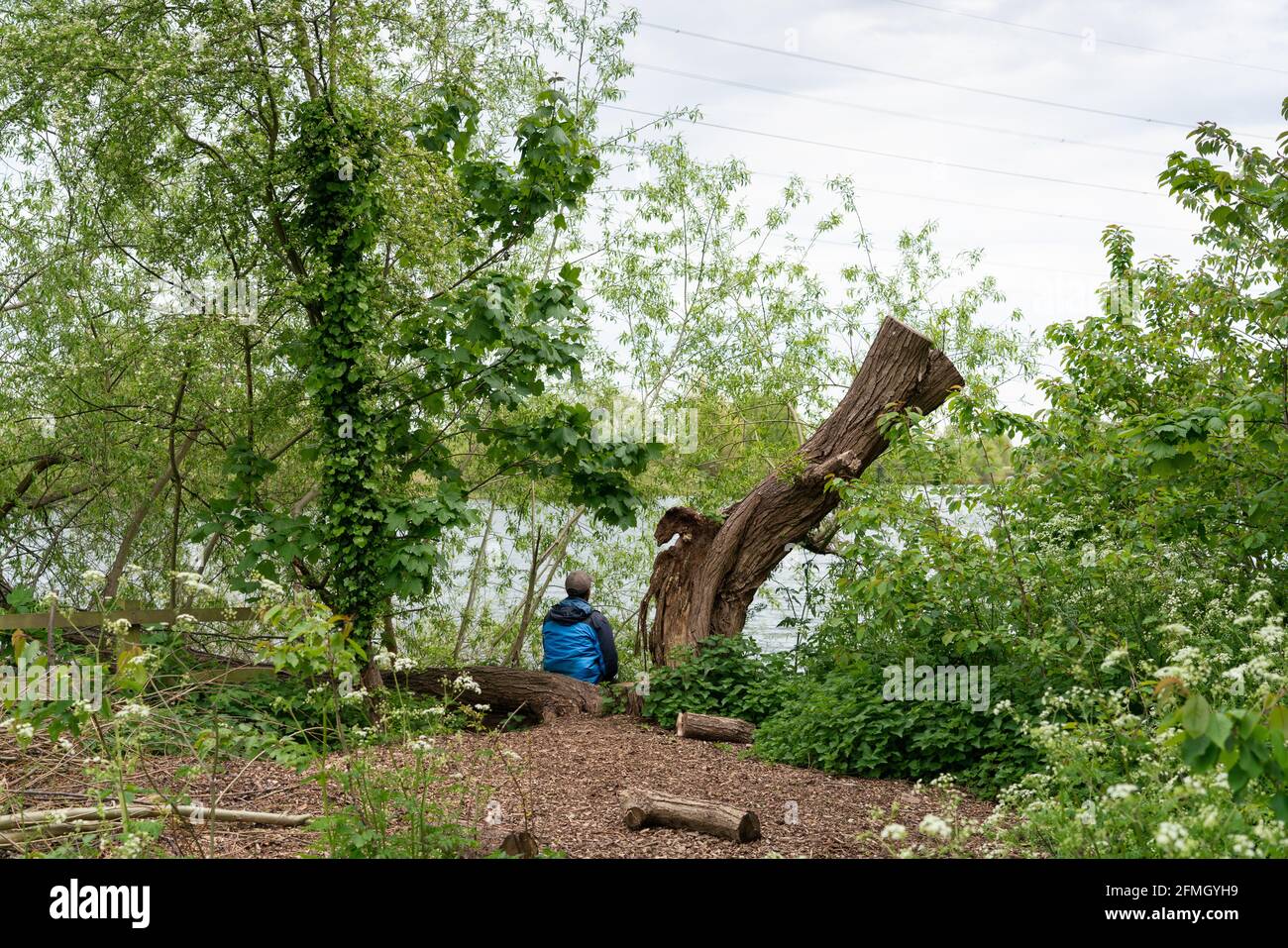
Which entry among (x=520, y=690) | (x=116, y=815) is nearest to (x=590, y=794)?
(x=116, y=815)

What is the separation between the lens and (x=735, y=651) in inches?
345

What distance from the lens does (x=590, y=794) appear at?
19.6 feet

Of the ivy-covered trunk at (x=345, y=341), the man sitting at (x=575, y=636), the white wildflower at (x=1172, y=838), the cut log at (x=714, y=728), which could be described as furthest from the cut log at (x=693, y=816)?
the man sitting at (x=575, y=636)

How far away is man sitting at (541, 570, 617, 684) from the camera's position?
9.21 metres

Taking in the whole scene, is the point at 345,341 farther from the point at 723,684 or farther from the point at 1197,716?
the point at 1197,716

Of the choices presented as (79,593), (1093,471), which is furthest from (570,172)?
(79,593)

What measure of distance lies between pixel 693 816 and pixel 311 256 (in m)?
4.59

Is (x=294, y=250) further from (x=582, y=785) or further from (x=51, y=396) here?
(x=582, y=785)

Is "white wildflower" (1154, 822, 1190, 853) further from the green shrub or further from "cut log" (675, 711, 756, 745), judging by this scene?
the green shrub

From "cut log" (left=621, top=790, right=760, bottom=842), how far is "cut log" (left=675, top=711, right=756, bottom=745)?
229 cm

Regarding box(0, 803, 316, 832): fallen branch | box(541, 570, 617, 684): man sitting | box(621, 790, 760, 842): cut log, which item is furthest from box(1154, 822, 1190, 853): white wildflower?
box(541, 570, 617, 684): man sitting

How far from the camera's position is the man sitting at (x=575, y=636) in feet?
30.2

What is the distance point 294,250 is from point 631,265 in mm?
4172

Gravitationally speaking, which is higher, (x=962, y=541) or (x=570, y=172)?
(x=570, y=172)
